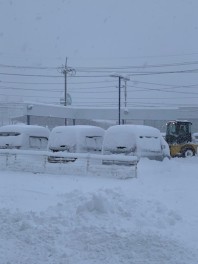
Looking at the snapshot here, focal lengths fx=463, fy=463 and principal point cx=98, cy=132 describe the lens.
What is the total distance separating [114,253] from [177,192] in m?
5.42

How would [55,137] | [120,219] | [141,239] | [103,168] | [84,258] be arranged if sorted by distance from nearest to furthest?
[84,258] → [141,239] → [120,219] → [103,168] → [55,137]

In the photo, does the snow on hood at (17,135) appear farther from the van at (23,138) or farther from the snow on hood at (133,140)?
the snow on hood at (133,140)

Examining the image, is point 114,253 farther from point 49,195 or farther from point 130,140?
point 130,140

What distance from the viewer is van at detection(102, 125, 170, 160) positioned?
1527 centimetres

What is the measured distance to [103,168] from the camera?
1337 cm

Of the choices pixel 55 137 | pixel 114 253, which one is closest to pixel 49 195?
pixel 114 253

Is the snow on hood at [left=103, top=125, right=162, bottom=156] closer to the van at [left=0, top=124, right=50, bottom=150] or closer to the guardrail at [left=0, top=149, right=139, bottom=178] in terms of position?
the guardrail at [left=0, top=149, right=139, bottom=178]

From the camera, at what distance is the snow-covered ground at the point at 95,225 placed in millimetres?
6188

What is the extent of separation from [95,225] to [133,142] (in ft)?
26.3

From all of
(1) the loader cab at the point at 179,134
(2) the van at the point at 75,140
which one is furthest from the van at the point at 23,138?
(1) the loader cab at the point at 179,134

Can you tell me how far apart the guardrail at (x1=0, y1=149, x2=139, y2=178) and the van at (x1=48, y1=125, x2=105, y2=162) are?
1.86 meters

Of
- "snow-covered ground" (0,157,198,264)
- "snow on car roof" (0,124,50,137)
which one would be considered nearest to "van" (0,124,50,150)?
"snow on car roof" (0,124,50,137)

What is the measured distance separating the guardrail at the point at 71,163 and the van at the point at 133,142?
5.98 feet

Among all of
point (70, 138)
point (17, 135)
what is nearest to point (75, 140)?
point (70, 138)
